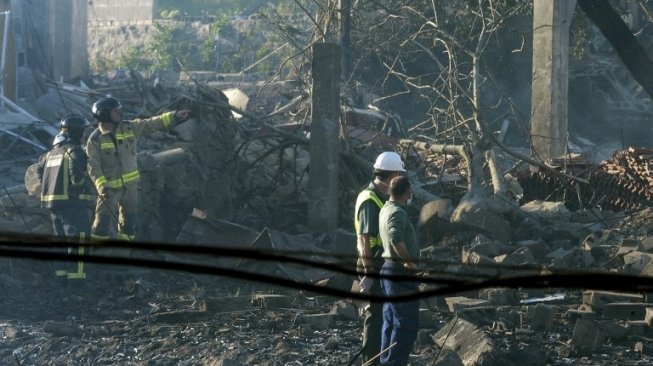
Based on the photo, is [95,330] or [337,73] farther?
[337,73]

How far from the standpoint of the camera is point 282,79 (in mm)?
24500

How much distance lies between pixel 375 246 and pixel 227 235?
5.01 metres

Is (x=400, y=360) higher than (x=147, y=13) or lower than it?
lower

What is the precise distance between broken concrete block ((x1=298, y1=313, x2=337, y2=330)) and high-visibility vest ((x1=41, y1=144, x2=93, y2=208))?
3257mm

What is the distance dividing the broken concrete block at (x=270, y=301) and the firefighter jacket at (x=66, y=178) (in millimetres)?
2384

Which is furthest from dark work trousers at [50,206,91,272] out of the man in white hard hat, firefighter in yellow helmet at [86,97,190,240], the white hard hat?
the white hard hat

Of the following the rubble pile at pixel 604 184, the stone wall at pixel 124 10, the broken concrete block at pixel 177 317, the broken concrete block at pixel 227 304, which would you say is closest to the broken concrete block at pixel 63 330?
the broken concrete block at pixel 177 317

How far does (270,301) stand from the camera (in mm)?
10117

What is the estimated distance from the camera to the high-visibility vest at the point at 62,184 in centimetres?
1121

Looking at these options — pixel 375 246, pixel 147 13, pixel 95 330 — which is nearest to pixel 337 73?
pixel 95 330

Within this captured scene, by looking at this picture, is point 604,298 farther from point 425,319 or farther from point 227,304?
point 227,304

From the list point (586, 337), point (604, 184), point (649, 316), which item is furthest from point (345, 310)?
point (604, 184)

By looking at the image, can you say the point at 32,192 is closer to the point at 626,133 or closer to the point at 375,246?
the point at 375,246

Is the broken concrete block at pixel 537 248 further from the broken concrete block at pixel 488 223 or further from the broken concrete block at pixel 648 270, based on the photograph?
the broken concrete block at pixel 648 270
